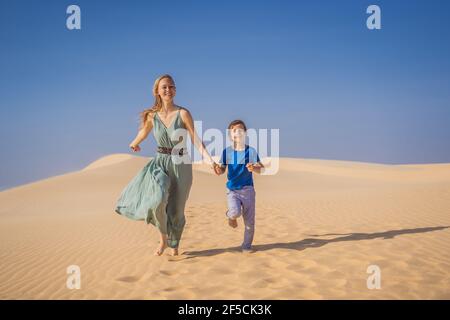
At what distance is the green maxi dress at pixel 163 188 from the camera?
6.18 meters

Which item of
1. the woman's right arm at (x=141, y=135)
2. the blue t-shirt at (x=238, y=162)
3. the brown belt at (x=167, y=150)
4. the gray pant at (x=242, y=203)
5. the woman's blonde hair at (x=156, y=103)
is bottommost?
the gray pant at (x=242, y=203)

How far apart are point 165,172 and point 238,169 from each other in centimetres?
111

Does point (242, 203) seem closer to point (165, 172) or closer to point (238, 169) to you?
point (238, 169)

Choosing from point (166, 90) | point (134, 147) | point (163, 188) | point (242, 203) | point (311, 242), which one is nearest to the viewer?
point (163, 188)

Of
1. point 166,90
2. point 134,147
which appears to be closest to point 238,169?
point 166,90

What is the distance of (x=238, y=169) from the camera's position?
6438mm

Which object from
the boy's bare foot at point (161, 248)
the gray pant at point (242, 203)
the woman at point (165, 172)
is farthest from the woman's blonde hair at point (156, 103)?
the boy's bare foot at point (161, 248)

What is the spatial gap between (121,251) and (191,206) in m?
7.01

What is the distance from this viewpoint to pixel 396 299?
4547 millimetres

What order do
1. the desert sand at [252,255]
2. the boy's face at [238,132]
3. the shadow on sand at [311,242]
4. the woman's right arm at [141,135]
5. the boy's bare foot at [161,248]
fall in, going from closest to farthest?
the desert sand at [252,255], the boy's face at [238,132], the woman's right arm at [141,135], the boy's bare foot at [161,248], the shadow on sand at [311,242]

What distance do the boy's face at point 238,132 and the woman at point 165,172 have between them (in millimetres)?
480

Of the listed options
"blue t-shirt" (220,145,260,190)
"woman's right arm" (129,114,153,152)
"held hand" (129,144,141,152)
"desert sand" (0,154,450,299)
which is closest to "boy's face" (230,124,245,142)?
"blue t-shirt" (220,145,260,190)

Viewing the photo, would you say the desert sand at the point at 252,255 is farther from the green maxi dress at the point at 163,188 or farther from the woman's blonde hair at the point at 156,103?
the woman's blonde hair at the point at 156,103
